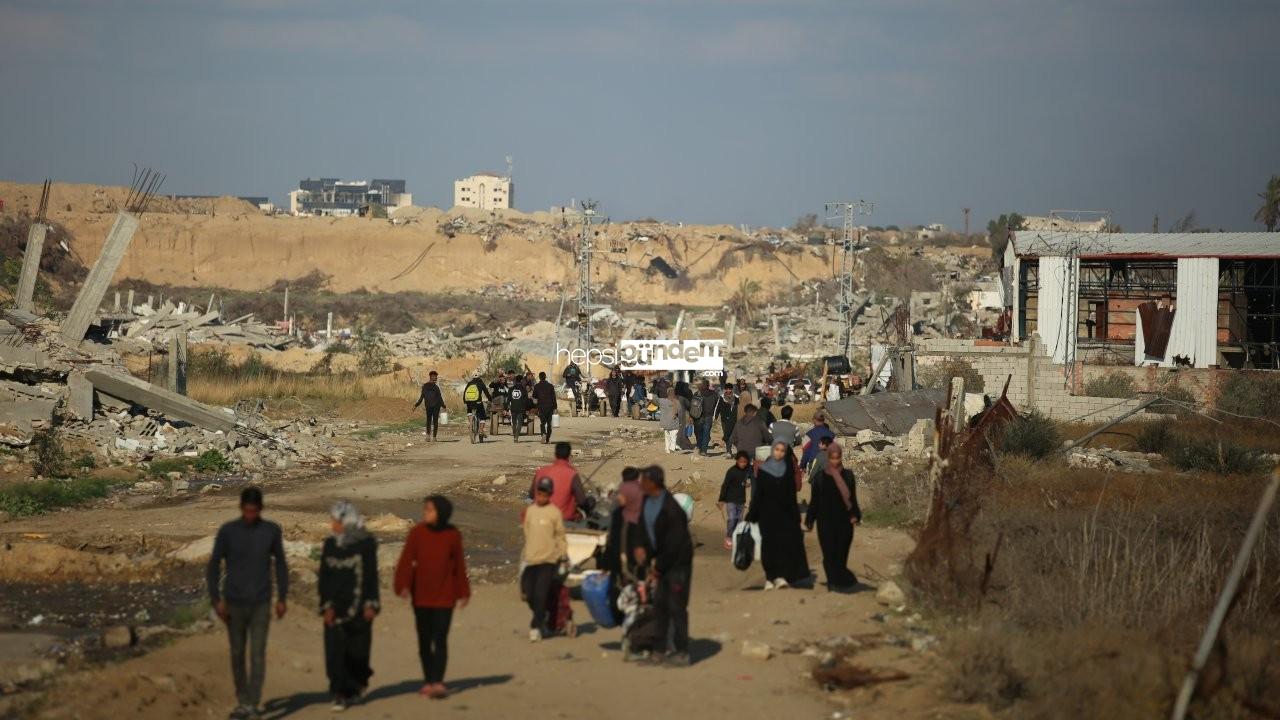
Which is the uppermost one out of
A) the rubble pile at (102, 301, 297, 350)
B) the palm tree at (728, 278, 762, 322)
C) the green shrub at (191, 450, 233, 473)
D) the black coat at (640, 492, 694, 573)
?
the palm tree at (728, 278, 762, 322)

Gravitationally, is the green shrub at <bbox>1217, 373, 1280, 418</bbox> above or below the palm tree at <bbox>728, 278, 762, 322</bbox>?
below

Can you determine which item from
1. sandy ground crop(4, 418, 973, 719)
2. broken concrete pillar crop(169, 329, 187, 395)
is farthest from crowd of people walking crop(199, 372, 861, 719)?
broken concrete pillar crop(169, 329, 187, 395)

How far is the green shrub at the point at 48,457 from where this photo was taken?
18.9 meters

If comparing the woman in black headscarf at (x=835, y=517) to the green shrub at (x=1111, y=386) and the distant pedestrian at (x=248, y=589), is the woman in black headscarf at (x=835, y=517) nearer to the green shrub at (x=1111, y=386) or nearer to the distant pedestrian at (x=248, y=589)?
the distant pedestrian at (x=248, y=589)

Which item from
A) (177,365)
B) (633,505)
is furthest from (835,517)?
(177,365)

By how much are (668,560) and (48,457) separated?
496 inches

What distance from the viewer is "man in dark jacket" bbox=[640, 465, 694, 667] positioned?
31.1 ft

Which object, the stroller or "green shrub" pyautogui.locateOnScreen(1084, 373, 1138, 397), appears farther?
"green shrub" pyautogui.locateOnScreen(1084, 373, 1138, 397)

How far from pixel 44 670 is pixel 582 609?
Answer: 169 inches

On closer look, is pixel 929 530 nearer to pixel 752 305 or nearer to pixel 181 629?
pixel 181 629

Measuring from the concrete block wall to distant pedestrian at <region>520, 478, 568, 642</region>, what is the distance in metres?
20.6

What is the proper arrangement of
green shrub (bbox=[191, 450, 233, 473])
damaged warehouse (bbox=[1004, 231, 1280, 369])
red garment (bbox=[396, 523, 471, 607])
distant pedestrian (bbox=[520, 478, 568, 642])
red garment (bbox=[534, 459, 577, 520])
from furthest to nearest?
1. damaged warehouse (bbox=[1004, 231, 1280, 369])
2. green shrub (bbox=[191, 450, 233, 473])
3. red garment (bbox=[534, 459, 577, 520])
4. distant pedestrian (bbox=[520, 478, 568, 642])
5. red garment (bbox=[396, 523, 471, 607])

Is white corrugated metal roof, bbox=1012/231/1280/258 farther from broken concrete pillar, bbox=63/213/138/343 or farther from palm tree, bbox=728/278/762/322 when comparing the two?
palm tree, bbox=728/278/762/322

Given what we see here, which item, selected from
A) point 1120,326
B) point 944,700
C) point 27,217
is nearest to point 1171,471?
point 944,700
